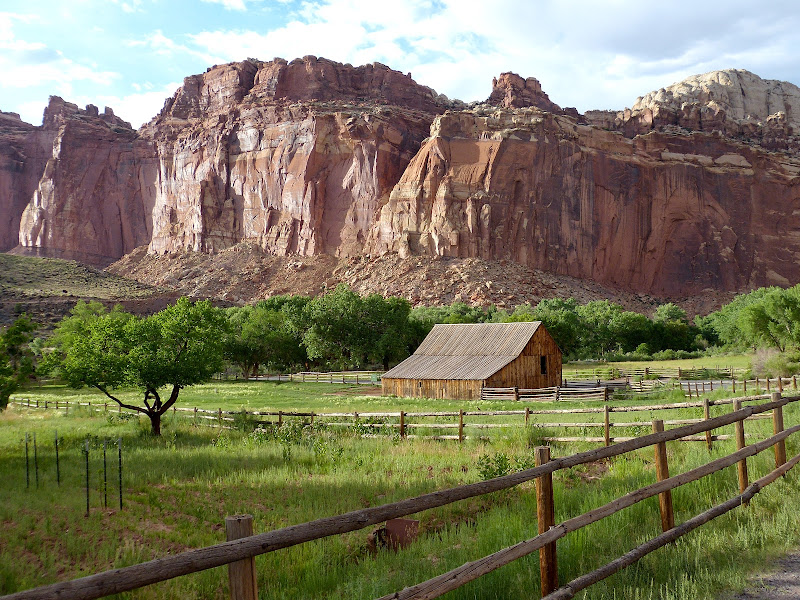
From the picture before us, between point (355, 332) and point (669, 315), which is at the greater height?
point (669, 315)

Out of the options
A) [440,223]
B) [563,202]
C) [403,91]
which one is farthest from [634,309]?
[403,91]

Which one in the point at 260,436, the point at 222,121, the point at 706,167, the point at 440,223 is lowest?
the point at 260,436

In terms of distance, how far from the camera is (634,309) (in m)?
102

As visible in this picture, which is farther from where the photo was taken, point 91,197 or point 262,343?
point 91,197

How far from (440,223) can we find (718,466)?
95893 millimetres

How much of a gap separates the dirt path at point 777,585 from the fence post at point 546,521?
1.34 metres

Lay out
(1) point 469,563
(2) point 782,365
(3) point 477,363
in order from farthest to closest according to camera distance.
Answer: (3) point 477,363
(2) point 782,365
(1) point 469,563

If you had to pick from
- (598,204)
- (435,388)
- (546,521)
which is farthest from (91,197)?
(546,521)

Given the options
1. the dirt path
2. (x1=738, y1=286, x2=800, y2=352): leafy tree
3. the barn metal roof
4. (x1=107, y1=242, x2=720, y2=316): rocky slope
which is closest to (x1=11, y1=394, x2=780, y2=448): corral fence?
the dirt path

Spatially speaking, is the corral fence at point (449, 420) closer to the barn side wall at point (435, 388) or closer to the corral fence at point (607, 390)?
the corral fence at point (607, 390)

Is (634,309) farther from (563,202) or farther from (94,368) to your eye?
(94,368)

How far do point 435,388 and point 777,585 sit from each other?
97.2 ft

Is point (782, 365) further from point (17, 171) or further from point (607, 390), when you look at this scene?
point (17, 171)

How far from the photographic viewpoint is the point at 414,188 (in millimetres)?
104438
